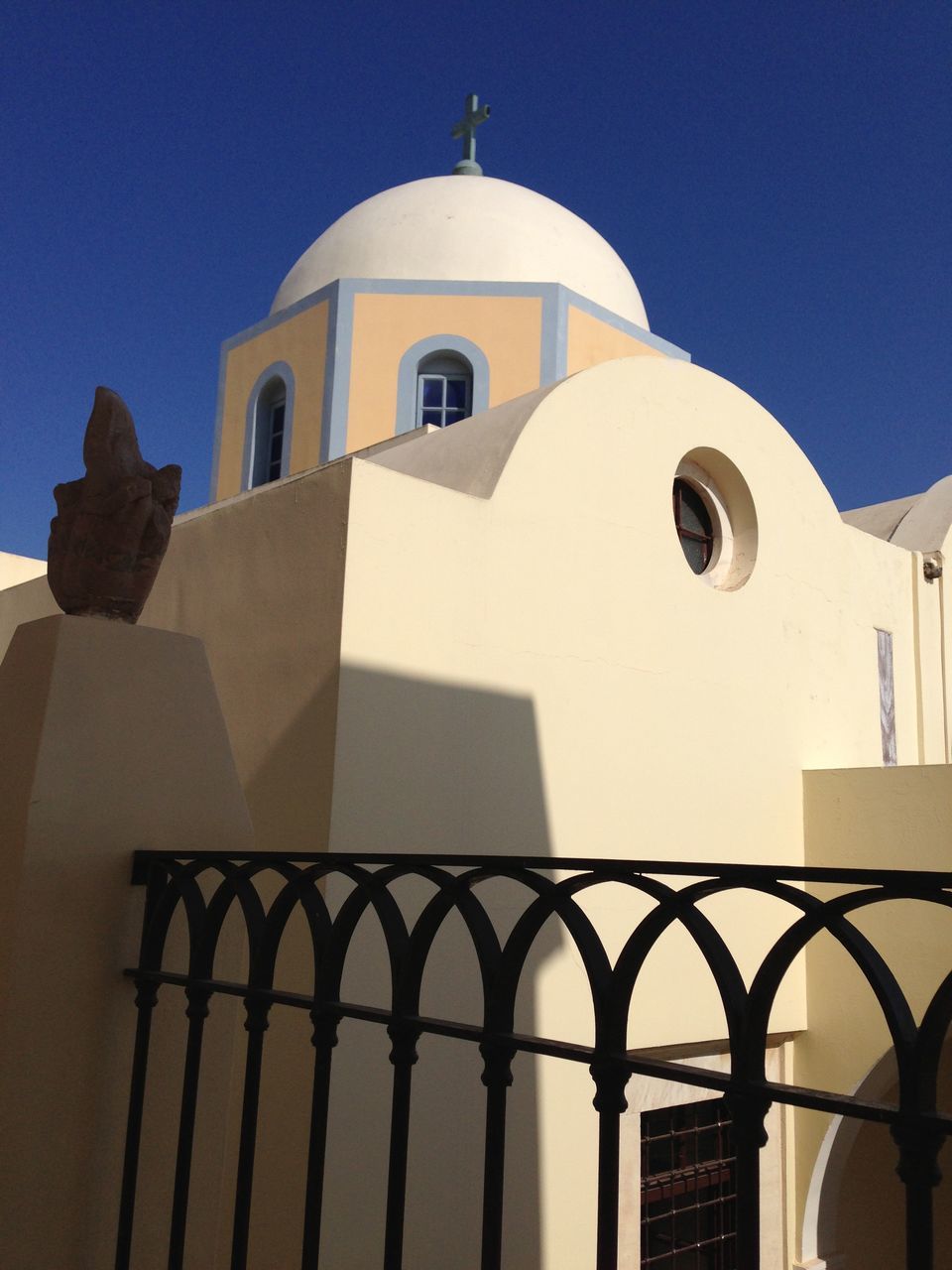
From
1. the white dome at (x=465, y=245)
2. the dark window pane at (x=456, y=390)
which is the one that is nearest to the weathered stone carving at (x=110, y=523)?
the dark window pane at (x=456, y=390)

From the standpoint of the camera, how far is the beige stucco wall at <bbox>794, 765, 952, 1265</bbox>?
6316mm

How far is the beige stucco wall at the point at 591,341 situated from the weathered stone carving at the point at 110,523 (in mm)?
7046

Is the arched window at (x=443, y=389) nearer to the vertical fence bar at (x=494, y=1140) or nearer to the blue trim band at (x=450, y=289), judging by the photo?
the blue trim band at (x=450, y=289)

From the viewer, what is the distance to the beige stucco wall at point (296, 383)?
9359 millimetres

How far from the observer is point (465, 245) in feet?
31.6

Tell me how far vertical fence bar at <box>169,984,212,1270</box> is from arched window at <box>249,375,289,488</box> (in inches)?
321

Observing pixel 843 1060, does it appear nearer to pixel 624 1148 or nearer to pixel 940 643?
pixel 624 1148

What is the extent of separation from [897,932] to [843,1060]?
87 cm

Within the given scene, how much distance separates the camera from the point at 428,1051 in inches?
189

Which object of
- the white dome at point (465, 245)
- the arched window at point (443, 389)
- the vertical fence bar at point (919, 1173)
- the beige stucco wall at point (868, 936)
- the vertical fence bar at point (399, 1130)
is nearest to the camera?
the vertical fence bar at point (919, 1173)

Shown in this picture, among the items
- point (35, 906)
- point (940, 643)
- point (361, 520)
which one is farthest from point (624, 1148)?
point (940, 643)

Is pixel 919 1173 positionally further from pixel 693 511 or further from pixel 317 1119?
pixel 693 511

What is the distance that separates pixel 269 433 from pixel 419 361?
175cm

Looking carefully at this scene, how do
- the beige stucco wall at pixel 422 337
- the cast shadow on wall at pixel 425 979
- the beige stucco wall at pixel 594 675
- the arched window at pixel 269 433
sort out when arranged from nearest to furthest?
the cast shadow on wall at pixel 425 979 < the beige stucco wall at pixel 594 675 < the beige stucco wall at pixel 422 337 < the arched window at pixel 269 433
